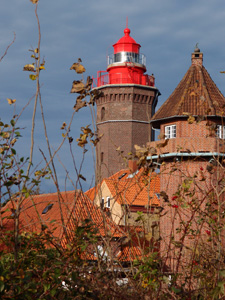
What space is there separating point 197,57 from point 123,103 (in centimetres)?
1445

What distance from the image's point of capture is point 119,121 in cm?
4253

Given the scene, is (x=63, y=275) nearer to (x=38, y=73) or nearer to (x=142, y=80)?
(x=38, y=73)

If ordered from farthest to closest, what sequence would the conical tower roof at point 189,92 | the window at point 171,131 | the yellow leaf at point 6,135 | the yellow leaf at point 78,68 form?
the window at point 171,131
the conical tower roof at point 189,92
the yellow leaf at point 6,135
the yellow leaf at point 78,68

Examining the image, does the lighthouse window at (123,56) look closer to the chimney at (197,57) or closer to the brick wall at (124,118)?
the brick wall at (124,118)

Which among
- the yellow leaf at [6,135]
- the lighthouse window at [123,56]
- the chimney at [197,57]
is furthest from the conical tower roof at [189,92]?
the yellow leaf at [6,135]

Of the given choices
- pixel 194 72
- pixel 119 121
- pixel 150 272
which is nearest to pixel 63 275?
pixel 150 272

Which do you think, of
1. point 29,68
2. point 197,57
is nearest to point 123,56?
point 197,57

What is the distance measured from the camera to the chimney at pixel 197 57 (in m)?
29.0

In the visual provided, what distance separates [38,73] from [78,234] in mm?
1398

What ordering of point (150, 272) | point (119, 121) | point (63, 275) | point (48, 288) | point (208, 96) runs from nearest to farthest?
point (48, 288) < point (63, 275) < point (150, 272) < point (208, 96) < point (119, 121)

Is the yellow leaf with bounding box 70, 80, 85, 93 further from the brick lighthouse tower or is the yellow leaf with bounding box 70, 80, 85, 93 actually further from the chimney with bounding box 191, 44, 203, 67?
the brick lighthouse tower

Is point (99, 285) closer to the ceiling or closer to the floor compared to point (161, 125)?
closer to the floor

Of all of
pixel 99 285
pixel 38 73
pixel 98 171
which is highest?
pixel 38 73

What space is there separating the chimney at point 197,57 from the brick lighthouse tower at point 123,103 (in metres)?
13.1
